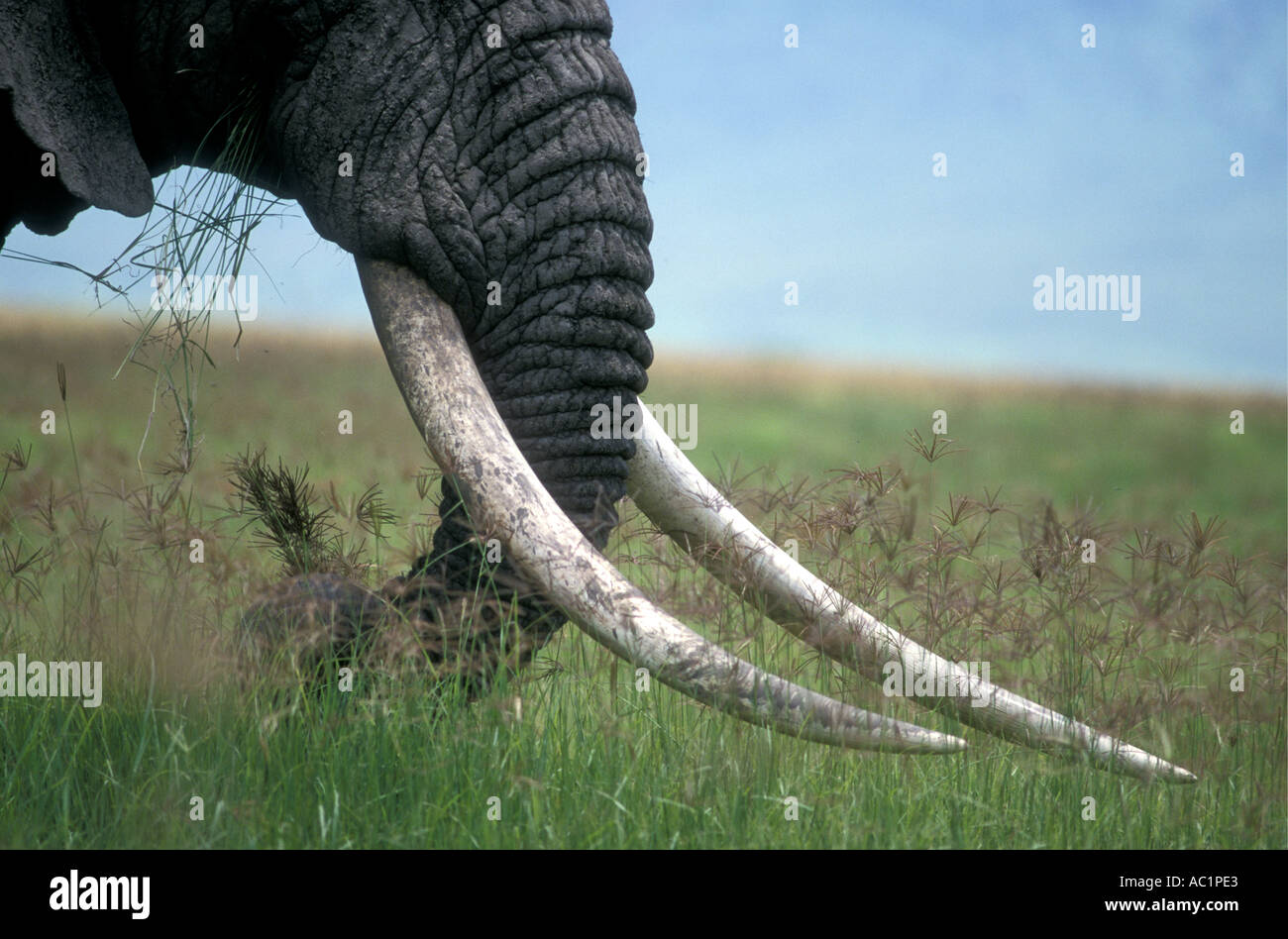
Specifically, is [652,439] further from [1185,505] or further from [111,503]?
[1185,505]

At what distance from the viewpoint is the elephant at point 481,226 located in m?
3.12

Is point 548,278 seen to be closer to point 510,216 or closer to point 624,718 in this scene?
point 510,216

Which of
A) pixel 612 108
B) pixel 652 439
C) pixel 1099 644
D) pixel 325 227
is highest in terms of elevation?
pixel 612 108

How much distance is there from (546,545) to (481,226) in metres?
0.85

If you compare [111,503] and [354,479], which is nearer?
[111,503]

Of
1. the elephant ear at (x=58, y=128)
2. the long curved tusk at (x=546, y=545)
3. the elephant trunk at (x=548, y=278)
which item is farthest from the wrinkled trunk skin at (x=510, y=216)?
the elephant ear at (x=58, y=128)

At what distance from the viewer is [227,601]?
3.44m

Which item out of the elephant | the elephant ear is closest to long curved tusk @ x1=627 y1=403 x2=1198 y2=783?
the elephant

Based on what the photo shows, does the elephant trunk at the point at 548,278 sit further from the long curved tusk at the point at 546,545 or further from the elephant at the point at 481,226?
the long curved tusk at the point at 546,545
